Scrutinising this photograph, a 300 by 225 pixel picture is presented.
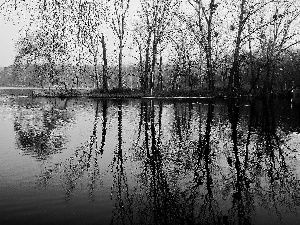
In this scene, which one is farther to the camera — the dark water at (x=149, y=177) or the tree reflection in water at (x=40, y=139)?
the tree reflection in water at (x=40, y=139)

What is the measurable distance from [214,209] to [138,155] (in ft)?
17.8

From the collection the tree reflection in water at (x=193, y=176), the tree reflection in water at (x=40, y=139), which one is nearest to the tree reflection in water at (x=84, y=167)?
the tree reflection in water at (x=193, y=176)

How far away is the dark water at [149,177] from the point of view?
6621 mm

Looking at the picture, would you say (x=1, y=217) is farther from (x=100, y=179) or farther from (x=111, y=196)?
(x=100, y=179)

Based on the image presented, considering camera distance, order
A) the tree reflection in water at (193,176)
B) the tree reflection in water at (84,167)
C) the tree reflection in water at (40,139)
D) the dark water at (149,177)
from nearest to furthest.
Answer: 1. the dark water at (149,177)
2. the tree reflection in water at (193,176)
3. the tree reflection in water at (84,167)
4. the tree reflection in water at (40,139)

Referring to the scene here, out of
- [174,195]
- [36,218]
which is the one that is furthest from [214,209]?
[36,218]

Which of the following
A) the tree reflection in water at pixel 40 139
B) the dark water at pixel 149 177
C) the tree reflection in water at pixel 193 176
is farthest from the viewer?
the tree reflection in water at pixel 40 139

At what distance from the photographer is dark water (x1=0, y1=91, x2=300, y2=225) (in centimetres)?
662

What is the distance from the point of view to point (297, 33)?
48.9m

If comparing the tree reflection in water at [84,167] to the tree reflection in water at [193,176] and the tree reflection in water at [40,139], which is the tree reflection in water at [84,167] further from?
the tree reflection in water at [40,139]

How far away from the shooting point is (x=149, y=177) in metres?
9.22

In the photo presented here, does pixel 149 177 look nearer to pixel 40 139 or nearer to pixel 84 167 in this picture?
pixel 84 167

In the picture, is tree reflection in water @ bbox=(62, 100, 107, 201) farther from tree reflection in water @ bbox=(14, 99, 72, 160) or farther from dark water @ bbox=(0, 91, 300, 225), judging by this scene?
tree reflection in water @ bbox=(14, 99, 72, 160)

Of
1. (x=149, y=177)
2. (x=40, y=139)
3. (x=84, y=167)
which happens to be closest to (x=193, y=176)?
(x=149, y=177)
